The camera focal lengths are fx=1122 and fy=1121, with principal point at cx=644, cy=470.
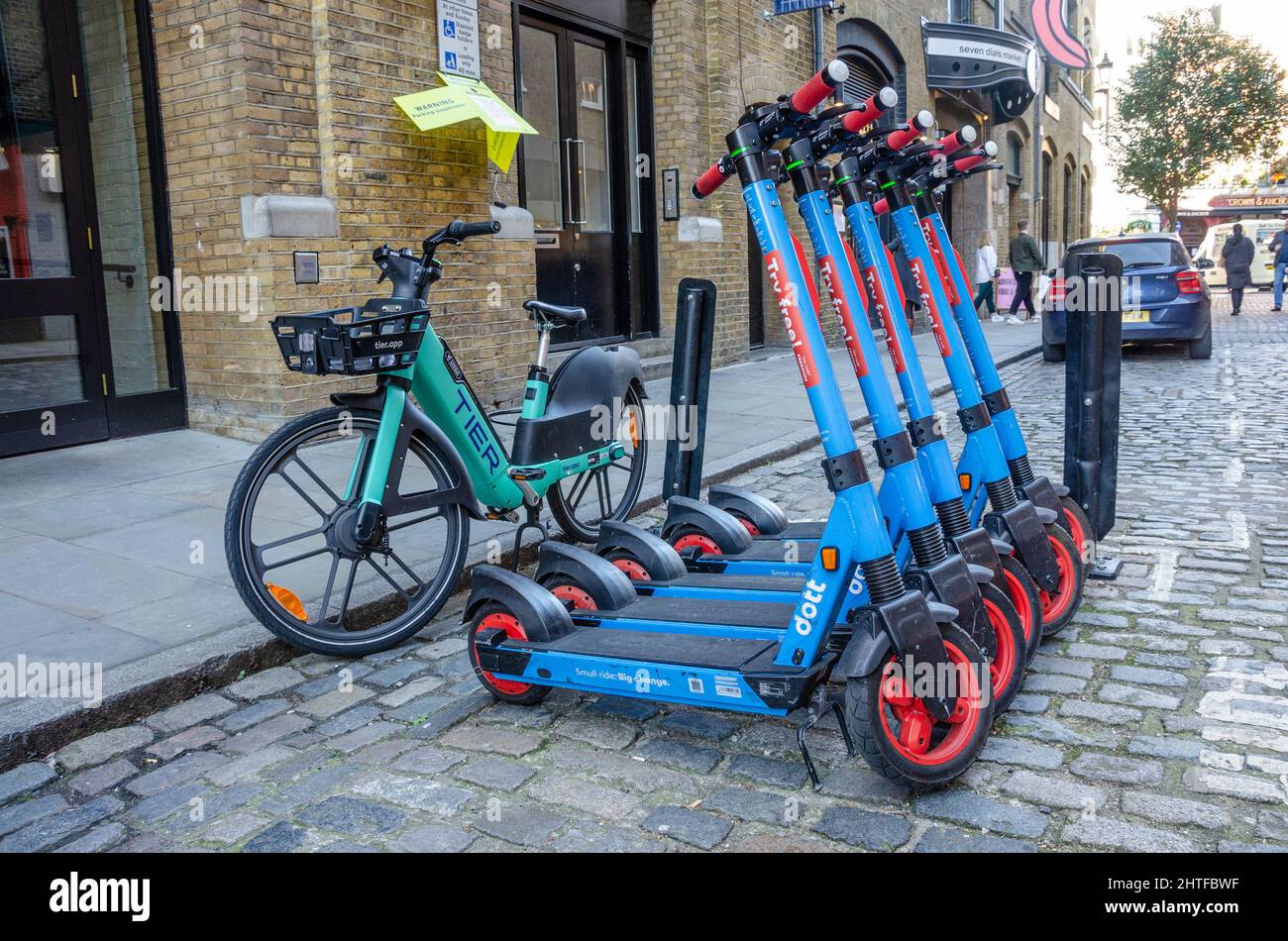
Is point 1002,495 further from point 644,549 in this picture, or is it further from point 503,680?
point 503,680

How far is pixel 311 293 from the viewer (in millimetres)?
7527

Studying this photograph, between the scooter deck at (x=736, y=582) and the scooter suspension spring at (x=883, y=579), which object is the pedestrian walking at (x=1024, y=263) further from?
the scooter suspension spring at (x=883, y=579)

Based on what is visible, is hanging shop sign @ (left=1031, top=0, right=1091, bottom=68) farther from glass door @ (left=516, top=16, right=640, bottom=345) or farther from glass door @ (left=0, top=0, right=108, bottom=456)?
glass door @ (left=0, top=0, right=108, bottom=456)

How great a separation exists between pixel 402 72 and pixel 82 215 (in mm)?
2454

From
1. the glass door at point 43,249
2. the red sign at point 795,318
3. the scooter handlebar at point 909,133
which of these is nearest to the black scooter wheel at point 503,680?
the red sign at point 795,318

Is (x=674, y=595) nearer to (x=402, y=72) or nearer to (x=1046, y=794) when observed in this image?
(x=1046, y=794)

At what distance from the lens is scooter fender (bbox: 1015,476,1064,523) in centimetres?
410

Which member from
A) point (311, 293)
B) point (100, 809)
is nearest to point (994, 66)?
point (311, 293)

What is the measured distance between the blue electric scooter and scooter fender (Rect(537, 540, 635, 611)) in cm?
21

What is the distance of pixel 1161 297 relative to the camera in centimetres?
1363

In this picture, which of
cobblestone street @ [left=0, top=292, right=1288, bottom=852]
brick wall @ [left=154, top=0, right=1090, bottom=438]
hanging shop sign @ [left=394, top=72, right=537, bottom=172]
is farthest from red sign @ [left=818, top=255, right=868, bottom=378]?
hanging shop sign @ [left=394, top=72, right=537, bottom=172]

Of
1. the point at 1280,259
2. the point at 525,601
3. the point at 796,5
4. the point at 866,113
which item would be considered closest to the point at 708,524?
the point at 525,601

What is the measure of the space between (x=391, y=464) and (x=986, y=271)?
18273mm

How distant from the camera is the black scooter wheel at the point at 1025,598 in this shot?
3568 mm
